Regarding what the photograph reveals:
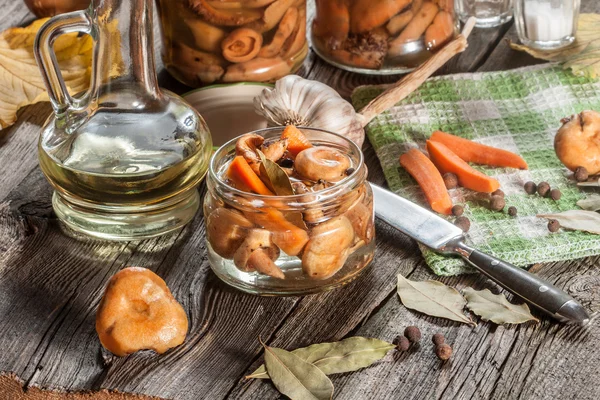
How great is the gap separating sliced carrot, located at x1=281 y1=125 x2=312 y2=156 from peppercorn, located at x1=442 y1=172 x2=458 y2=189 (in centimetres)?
26

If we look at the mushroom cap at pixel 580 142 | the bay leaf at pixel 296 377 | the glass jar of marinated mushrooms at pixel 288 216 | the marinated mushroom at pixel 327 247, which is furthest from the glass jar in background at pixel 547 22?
the bay leaf at pixel 296 377

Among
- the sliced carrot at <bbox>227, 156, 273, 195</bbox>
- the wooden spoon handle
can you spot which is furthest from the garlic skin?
the sliced carrot at <bbox>227, 156, 273, 195</bbox>

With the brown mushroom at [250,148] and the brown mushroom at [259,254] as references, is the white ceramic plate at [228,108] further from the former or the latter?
the brown mushroom at [259,254]

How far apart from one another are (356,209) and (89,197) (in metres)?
0.38

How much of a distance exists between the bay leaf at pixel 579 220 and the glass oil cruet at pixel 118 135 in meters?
0.51

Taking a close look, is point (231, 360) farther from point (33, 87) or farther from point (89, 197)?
point (33, 87)

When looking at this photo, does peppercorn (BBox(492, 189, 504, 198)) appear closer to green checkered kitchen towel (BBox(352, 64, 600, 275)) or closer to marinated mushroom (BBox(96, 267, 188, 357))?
green checkered kitchen towel (BBox(352, 64, 600, 275))

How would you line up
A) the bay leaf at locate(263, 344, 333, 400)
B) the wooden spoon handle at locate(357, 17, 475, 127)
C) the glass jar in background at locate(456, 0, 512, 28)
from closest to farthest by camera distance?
1. the bay leaf at locate(263, 344, 333, 400)
2. the wooden spoon handle at locate(357, 17, 475, 127)
3. the glass jar in background at locate(456, 0, 512, 28)

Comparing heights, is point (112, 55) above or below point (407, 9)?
above

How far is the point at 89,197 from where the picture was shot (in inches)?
47.1

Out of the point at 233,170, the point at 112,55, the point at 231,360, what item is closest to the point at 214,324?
the point at 231,360

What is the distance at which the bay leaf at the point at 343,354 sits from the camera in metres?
0.98

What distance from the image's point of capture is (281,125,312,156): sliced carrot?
3.78ft

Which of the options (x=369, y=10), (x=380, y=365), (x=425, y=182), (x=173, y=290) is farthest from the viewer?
(x=369, y=10)
